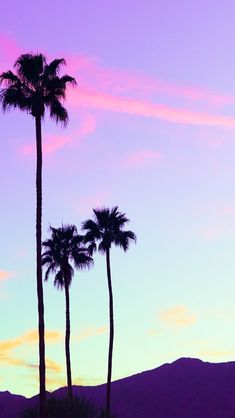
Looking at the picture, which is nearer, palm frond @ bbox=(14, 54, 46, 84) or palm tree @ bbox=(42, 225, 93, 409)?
palm frond @ bbox=(14, 54, 46, 84)

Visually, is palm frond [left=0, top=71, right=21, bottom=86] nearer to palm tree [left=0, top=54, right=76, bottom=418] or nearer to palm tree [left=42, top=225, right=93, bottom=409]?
palm tree [left=0, top=54, right=76, bottom=418]

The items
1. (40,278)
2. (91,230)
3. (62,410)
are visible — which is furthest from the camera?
(91,230)

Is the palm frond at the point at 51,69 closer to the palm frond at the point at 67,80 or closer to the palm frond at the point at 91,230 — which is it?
the palm frond at the point at 67,80

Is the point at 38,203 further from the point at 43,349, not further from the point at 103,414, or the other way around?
the point at 103,414

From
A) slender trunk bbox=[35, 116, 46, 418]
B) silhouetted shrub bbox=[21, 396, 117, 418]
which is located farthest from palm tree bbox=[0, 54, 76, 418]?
silhouetted shrub bbox=[21, 396, 117, 418]

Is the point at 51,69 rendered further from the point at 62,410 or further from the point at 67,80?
the point at 62,410

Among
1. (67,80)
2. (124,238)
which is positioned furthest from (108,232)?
(67,80)

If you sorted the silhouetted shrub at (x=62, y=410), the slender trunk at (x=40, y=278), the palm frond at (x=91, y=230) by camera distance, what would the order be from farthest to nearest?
the palm frond at (x=91, y=230) → the silhouetted shrub at (x=62, y=410) → the slender trunk at (x=40, y=278)

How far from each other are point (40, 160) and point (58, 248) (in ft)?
85.7

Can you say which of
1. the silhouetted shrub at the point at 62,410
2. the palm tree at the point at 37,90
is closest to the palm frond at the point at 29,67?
the palm tree at the point at 37,90

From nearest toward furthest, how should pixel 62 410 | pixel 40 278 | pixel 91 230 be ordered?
1. pixel 40 278
2. pixel 62 410
3. pixel 91 230

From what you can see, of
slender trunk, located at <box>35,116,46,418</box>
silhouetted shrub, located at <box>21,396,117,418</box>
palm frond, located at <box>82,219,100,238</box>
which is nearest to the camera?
slender trunk, located at <box>35,116,46,418</box>

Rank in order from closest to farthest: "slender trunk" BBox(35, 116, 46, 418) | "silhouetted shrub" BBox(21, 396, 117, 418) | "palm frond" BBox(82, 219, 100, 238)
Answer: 1. "slender trunk" BBox(35, 116, 46, 418)
2. "silhouetted shrub" BBox(21, 396, 117, 418)
3. "palm frond" BBox(82, 219, 100, 238)

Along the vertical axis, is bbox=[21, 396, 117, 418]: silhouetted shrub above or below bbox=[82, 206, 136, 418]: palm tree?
below
